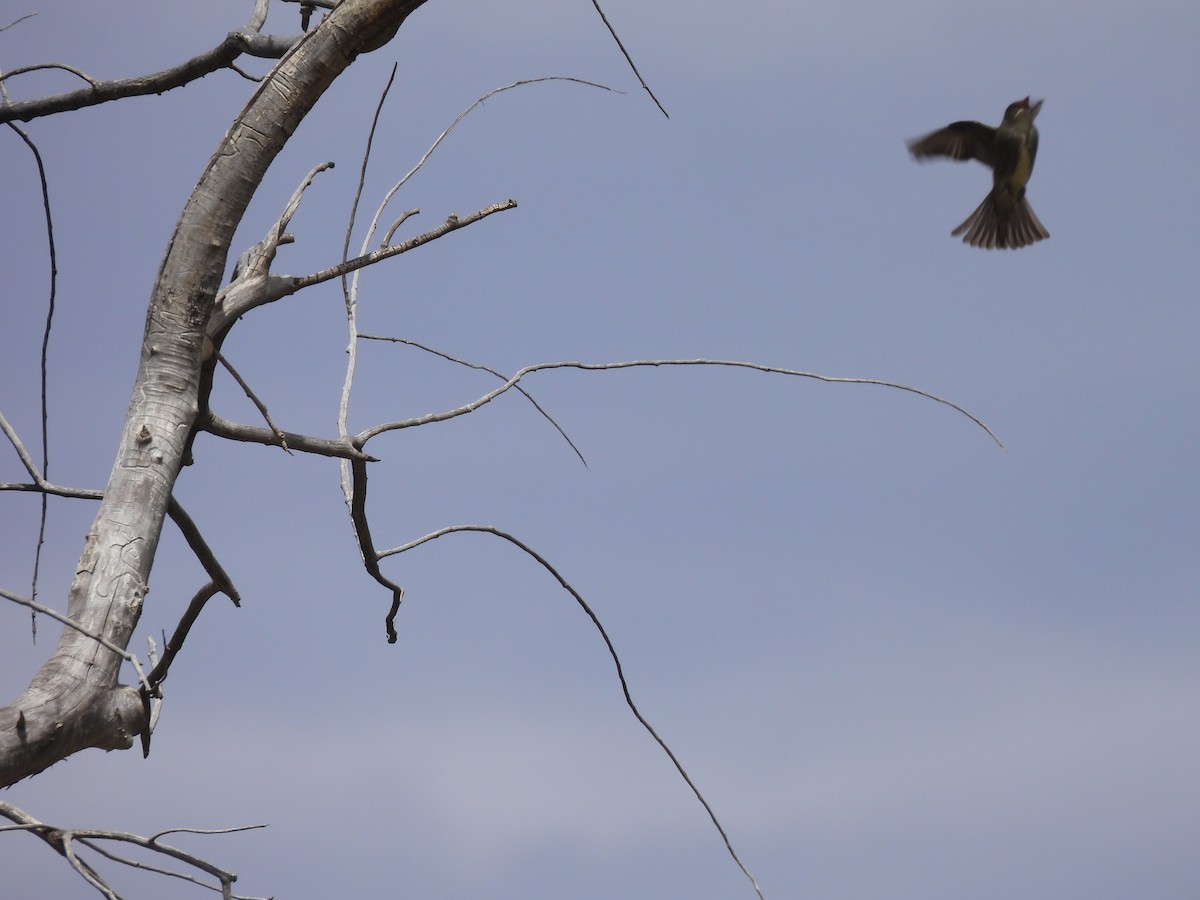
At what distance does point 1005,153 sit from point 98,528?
19.7ft

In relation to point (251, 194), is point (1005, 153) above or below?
above

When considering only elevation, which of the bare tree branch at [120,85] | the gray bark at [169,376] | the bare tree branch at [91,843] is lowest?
the bare tree branch at [91,843]

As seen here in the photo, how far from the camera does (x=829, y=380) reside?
8.23 ft

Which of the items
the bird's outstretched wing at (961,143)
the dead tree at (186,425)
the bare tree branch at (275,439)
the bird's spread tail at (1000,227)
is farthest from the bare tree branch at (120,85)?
the bird's spread tail at (1000,227)

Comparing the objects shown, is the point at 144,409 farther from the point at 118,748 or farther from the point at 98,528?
the point at 118,748

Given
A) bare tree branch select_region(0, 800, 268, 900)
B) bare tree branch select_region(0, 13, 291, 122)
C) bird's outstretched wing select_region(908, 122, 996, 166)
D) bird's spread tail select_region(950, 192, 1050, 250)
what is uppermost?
bird's outstretched wing select_region(908, 122, 996, 166)

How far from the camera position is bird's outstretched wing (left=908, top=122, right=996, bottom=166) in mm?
6781

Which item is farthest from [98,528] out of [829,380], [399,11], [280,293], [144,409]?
[829,380]

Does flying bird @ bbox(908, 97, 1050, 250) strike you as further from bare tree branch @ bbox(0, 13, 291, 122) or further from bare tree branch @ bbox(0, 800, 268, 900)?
bare tree branch @ bbox(0, 800, 268, 900)

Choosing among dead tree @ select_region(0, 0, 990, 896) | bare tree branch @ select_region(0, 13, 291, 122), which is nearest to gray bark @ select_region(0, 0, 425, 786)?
dead tree @ select_region(0, 0, 990, 896)

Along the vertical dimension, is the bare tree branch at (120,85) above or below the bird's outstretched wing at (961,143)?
below

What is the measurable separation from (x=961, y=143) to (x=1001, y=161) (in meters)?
0.25

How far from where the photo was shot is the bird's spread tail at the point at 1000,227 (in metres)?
7.04

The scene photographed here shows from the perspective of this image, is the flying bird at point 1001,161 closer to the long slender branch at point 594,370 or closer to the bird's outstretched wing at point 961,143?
the bird's outstretched wing at point 961,143
